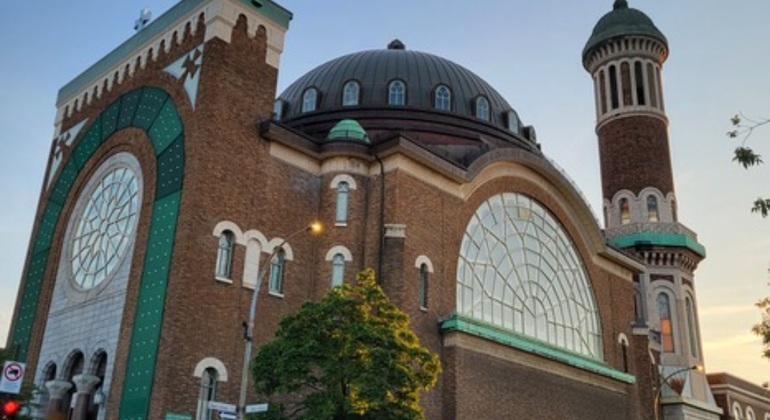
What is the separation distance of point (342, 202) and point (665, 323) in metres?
28.8

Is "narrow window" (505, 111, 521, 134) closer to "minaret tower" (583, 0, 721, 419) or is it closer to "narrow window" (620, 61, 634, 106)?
"minaret tower" (583, 0, 721, 419)

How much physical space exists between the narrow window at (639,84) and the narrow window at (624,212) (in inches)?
293

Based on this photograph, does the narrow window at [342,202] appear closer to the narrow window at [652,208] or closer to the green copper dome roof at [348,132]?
the green copper dome roof at [348,132]

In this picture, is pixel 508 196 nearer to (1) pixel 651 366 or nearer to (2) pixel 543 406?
(2) pixel 543 406

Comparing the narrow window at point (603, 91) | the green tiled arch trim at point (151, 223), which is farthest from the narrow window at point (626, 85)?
the green tiled arch trim at point (151, 223)

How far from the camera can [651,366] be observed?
140 ft

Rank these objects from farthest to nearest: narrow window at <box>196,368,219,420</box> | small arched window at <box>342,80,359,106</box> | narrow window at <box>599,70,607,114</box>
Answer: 1. narrow window at <box>599,70,607,114</box>
2. small arched window at <box>342,80,359,106</box>
3. narrow window at <box>196,368,219,420</box>

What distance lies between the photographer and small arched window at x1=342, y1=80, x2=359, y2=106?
40.3 meters

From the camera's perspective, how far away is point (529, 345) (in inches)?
1286

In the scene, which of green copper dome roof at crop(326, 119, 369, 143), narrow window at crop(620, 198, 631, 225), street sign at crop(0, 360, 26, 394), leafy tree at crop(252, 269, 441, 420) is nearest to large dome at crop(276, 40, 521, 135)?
green copper dome roof at crop(326, 119, 369, 143)

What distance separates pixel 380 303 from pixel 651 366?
86.2 feet

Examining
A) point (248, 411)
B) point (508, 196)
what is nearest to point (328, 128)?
point (508, 196)

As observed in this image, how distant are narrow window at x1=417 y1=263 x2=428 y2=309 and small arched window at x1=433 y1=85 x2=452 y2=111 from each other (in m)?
12.7

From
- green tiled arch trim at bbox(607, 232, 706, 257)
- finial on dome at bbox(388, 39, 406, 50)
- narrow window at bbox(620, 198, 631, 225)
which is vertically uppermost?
finial on dome at bbox(388, 39, 406, 50)
